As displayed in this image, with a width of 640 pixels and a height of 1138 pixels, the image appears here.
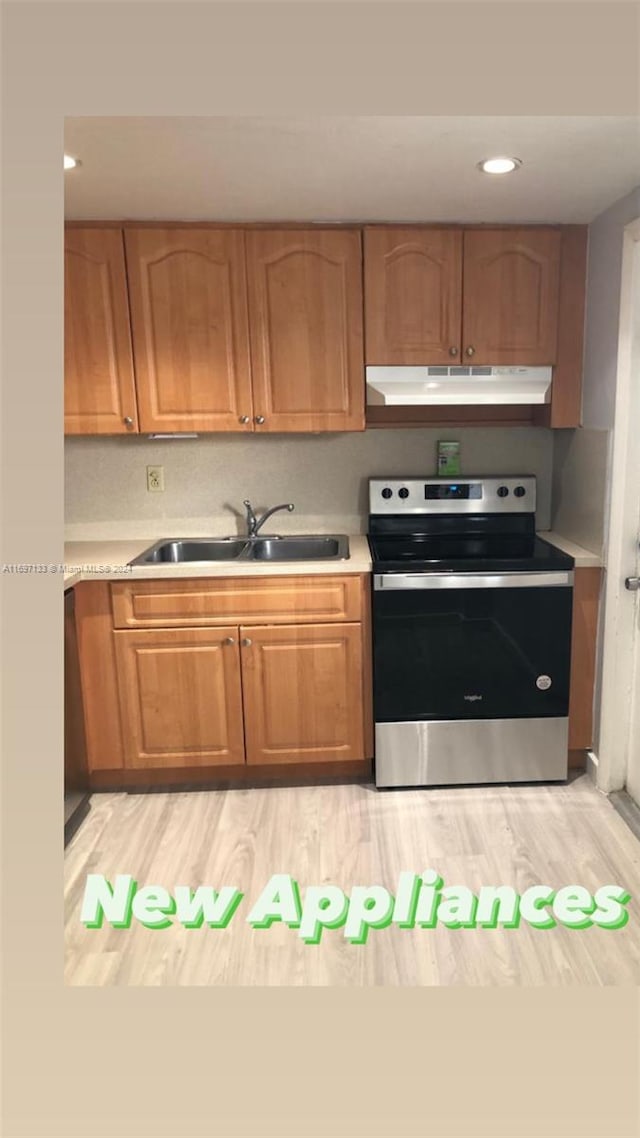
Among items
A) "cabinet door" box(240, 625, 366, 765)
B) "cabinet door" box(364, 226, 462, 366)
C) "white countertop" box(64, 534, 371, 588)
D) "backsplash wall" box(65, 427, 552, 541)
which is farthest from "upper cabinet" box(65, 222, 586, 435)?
"cabinet door" box(240, 625, 366, 765)

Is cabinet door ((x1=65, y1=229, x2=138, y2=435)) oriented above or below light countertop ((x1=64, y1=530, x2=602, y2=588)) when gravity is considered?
above

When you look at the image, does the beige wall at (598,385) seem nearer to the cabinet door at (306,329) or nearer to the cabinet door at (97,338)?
the cabinet door at (306,329)

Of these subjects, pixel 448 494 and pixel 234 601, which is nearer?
pixel 234 601

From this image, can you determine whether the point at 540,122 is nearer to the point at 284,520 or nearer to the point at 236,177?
the point at 236,177

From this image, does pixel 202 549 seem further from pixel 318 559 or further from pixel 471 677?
pixel 471 677

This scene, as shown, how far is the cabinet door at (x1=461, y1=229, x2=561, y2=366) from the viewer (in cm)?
229

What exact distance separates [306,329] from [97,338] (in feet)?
2.29

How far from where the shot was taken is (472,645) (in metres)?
2.23

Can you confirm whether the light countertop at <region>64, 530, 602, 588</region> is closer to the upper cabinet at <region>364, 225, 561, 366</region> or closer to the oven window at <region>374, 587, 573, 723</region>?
the oven window at <region>374, 587, 573, 723</region>

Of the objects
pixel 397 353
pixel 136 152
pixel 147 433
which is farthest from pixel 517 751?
pixel 136 152

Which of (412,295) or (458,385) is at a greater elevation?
(412,295)

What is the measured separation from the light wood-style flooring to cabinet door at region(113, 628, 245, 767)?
5.9 inches

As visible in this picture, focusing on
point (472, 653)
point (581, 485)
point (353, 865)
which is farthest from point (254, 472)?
point (353, 865)

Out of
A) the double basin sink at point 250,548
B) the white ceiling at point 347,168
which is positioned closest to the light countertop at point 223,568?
the double basin sink at point 250,548
